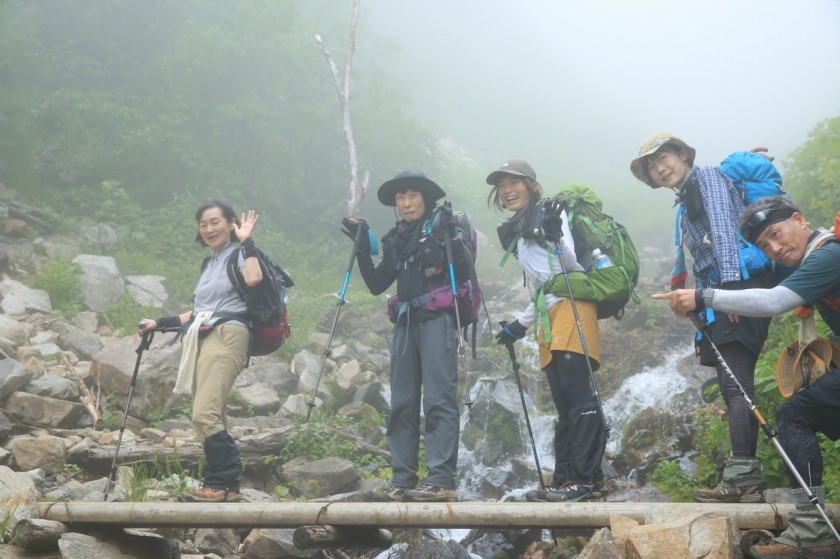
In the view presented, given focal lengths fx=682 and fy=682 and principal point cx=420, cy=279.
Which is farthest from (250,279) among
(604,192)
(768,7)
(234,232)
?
(768,7)

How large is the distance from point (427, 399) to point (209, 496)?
182 centimetres

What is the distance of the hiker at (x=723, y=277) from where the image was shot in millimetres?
4363

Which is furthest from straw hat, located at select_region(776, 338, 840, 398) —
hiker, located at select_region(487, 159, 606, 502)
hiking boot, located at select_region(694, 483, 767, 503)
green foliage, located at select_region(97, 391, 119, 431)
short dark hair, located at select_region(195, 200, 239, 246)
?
green foliage, located at select_region(97, 391, 119, 431)

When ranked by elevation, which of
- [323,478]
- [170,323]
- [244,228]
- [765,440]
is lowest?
[765,440]

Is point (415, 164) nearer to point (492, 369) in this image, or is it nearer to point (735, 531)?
point (492, 369)

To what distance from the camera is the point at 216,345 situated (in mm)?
5484

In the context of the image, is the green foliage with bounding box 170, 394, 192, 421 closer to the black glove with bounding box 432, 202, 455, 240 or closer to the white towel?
the white towel

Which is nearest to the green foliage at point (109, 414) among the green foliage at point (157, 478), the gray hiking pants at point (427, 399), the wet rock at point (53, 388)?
the wet rock at point (53, 388)

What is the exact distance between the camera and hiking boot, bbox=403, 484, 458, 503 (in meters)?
4.93

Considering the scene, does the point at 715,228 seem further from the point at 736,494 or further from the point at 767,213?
the point at 736,494

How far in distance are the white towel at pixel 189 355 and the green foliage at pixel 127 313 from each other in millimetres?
7206

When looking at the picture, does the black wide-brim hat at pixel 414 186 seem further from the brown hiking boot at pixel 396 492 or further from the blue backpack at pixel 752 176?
the brown hiking boot at pixel 396 492

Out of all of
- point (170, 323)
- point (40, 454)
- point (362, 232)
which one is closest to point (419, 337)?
point (362, 232)

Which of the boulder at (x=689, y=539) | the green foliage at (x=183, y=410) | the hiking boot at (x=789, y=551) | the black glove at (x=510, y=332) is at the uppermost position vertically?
the green foliage at (x=183, y=410)
